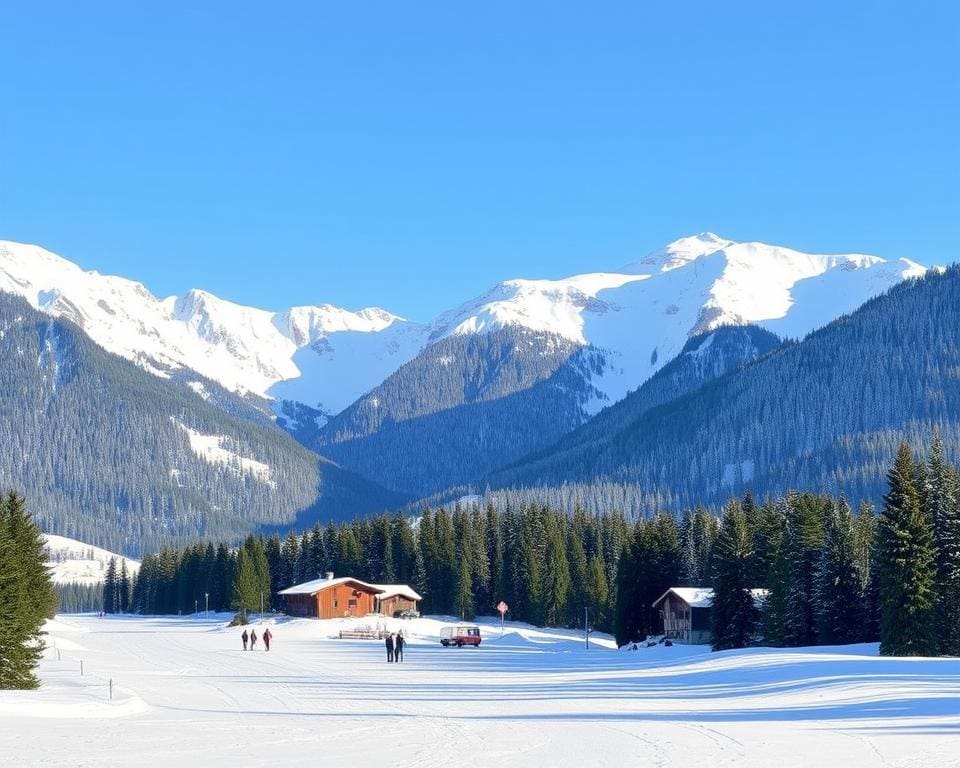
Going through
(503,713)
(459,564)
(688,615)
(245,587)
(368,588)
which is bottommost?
(503,713)

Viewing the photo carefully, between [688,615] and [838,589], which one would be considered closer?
[838,589]

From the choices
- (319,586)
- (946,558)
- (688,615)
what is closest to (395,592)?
(319,586)

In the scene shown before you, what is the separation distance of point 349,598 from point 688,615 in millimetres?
50736

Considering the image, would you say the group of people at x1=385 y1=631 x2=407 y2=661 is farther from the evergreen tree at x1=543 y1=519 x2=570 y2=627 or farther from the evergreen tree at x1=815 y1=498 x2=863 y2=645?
the evergreen tree at x1=543 y1=519 x2=570 y2=627

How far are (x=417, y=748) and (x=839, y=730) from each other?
1019 cm

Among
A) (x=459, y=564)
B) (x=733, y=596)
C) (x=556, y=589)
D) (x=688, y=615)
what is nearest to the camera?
(x=733, y=596)

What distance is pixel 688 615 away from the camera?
302 feet

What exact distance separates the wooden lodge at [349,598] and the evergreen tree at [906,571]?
255 ft

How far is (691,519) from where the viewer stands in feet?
364

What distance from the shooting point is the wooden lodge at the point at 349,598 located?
132 m

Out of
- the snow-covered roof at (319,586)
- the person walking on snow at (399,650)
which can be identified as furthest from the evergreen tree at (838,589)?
the snow-covered roof at (319,586)

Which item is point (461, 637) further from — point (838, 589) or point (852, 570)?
point (852, 570)

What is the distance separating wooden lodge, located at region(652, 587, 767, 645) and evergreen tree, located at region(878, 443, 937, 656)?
28197mm

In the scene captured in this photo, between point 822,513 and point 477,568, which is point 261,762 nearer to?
point 822,513
